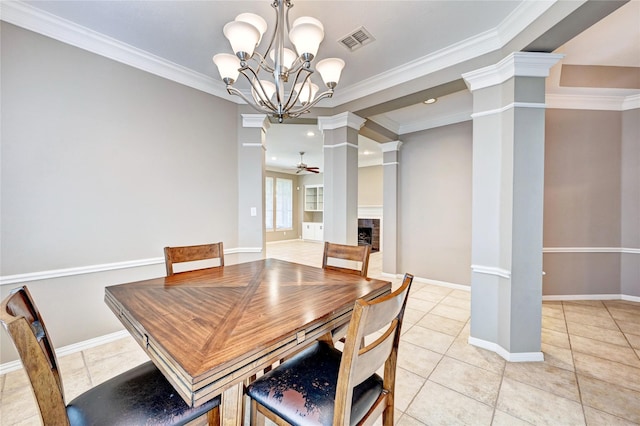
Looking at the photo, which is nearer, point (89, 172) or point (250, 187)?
point (89, 172)

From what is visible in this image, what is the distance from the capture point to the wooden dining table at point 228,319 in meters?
0.74

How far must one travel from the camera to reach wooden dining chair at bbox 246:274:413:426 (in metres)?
0.79

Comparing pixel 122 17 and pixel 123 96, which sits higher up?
pixel 122 17

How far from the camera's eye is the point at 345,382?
79cm

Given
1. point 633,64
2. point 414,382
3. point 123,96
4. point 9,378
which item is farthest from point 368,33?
point 9,378

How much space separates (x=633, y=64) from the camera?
2705 millimetres

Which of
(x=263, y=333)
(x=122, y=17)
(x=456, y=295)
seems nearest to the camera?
(x=263, y=333)

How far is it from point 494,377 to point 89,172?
11.9 feet

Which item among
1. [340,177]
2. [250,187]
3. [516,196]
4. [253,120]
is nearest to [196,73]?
[253,120]

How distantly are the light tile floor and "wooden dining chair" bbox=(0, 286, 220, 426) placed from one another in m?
1.05

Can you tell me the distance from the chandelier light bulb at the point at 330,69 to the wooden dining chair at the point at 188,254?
1461 mm

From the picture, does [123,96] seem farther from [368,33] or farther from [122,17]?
[368,33]

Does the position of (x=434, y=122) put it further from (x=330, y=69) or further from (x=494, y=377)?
(x=494, y=377)

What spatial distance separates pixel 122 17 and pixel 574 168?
5151 mm
